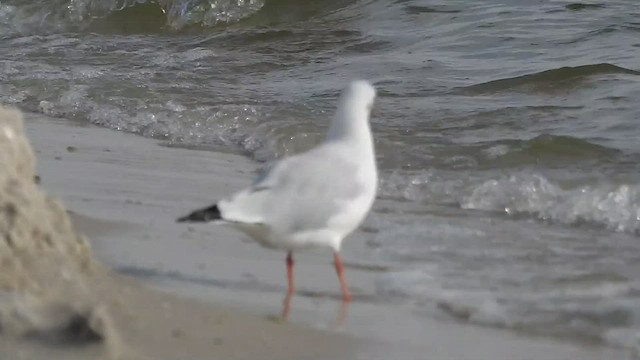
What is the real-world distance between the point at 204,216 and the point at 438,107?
4.75m

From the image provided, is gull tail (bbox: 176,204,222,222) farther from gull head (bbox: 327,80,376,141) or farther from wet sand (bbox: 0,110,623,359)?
gull head (bbox: 327,80,376,141)

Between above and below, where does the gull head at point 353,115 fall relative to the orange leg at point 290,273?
above

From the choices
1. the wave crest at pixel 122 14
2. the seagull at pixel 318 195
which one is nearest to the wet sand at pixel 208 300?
the seagull at pixel 318 195

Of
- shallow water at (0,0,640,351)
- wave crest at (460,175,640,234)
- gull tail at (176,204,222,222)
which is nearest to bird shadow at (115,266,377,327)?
shallow water at (0,0,640,351)

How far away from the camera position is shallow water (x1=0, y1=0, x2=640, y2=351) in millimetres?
4680

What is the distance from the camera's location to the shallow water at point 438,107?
468cm

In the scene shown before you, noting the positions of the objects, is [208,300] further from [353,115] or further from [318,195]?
[353,115]

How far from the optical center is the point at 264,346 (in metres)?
3.41

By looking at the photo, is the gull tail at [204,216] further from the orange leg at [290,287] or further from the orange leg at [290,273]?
the orange leg at [290,273]

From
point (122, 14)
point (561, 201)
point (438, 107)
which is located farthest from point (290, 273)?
point (122, 14)

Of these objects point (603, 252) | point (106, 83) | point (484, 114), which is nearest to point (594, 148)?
point (484, 114)

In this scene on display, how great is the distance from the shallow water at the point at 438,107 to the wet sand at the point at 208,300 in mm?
227

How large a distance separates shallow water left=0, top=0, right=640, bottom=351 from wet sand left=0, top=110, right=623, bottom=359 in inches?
8.9

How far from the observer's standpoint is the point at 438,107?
8.29 metres
